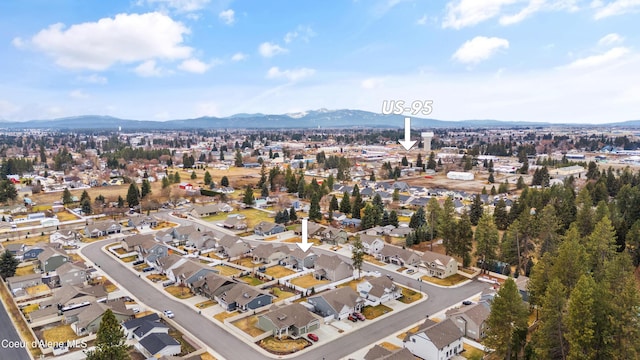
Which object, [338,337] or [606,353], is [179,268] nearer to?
[338,337]

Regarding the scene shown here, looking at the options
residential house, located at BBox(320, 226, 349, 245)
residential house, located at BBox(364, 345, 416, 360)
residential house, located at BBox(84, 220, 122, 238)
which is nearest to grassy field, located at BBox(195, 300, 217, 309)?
residential house, located at BBox(364, 345, 416, 360)

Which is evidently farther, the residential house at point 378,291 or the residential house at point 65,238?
the residential house at point 65,238

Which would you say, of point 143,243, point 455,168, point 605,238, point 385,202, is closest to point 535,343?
point 605,238

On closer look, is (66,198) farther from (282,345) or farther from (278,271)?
(282,345)

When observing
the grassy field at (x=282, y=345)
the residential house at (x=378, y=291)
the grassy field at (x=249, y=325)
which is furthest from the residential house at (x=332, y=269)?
the grassy field at (x=282, y=345)

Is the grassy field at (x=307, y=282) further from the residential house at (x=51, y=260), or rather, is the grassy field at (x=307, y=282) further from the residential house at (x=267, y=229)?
the residential house at (x=51, y=260)

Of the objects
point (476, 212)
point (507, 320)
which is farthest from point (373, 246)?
point (507, 320)
